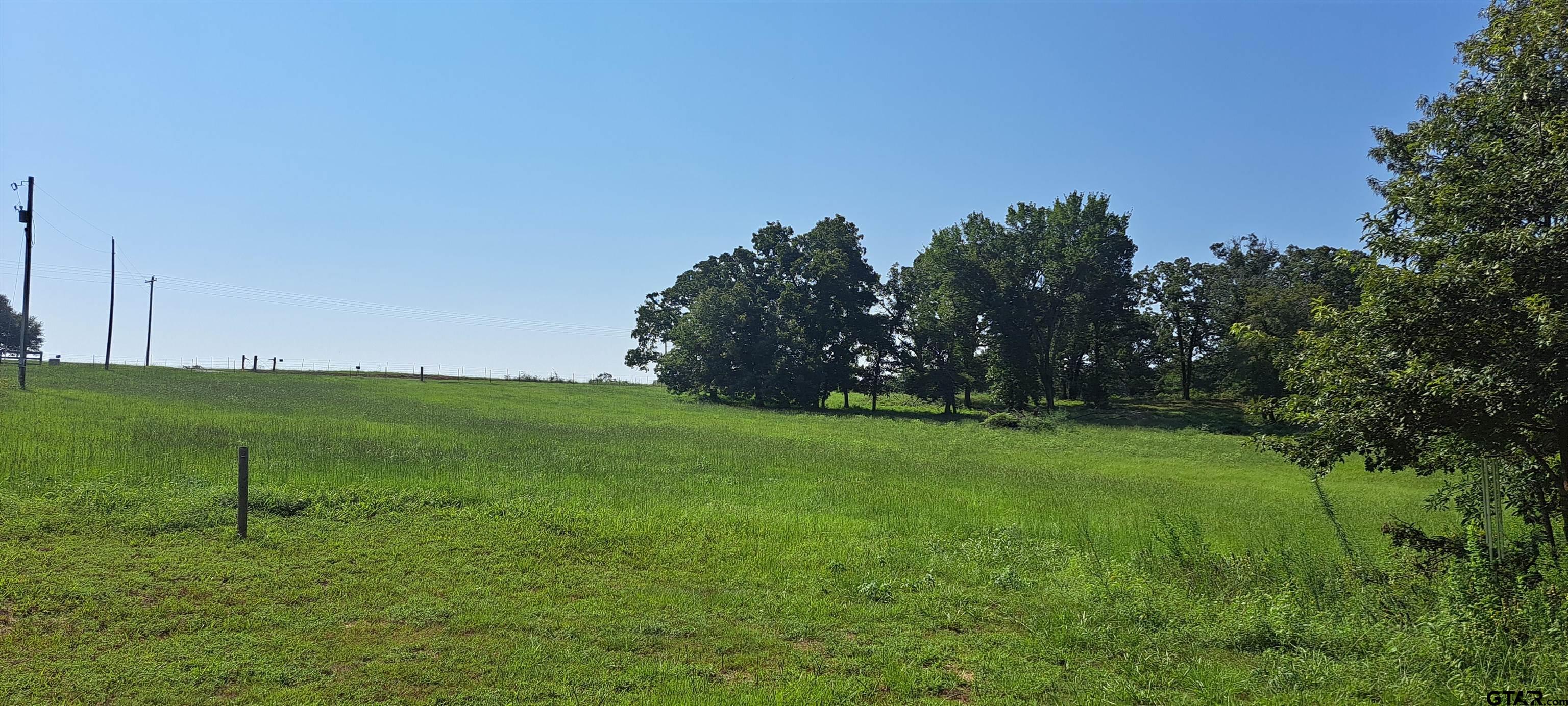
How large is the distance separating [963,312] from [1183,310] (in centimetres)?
2421

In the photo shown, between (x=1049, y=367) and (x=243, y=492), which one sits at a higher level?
(x=1049, y=367)

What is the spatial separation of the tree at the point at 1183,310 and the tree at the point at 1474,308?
203ft

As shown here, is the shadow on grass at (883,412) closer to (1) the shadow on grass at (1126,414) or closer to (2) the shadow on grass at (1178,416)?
(1) the shadow on grass at (1126,414)

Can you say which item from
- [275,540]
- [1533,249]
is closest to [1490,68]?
[1533,249]

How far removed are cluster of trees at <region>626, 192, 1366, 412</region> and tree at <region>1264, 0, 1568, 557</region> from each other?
47853mm

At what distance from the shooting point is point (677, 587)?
9.46m

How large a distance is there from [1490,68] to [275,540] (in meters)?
17.9

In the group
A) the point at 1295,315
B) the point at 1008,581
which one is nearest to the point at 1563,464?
the point at 1008,581

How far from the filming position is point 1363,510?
1778 centimetres

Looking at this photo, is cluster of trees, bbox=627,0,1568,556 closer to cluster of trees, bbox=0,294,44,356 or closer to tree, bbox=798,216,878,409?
tree, bbox=798,216,878,409

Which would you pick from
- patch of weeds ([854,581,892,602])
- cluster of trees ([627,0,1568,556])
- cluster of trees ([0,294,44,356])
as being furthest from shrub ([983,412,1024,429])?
cluster of trees ([0,294,44,356])

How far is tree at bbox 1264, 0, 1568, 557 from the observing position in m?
7.83

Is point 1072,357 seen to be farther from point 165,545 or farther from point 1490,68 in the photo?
point 165,545

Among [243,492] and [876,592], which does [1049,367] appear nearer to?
[876,592]
